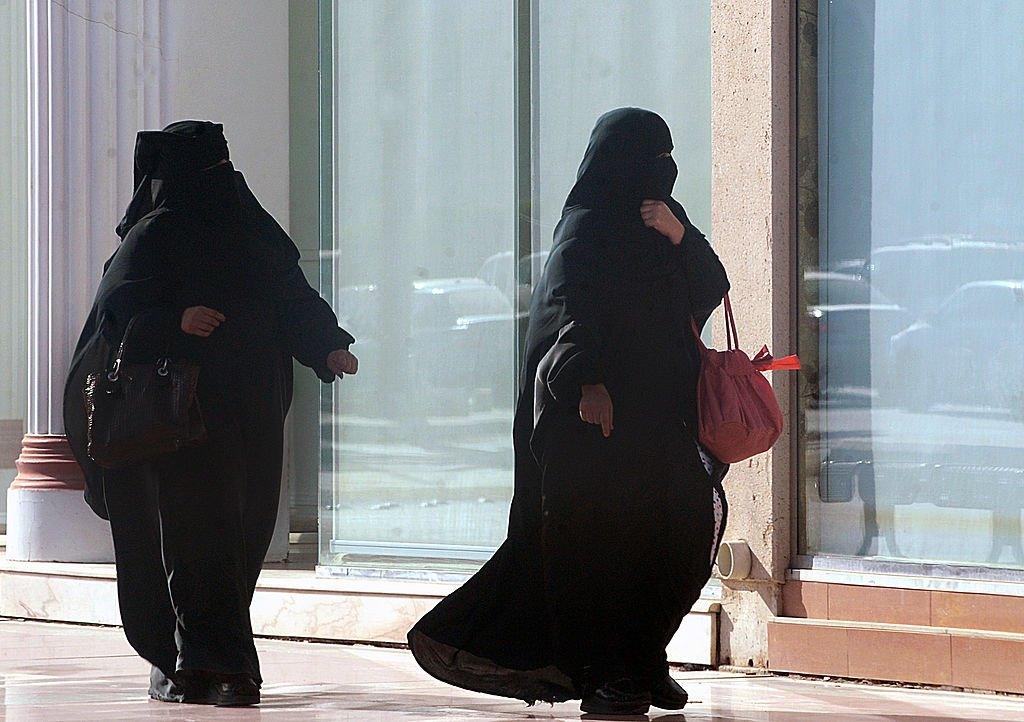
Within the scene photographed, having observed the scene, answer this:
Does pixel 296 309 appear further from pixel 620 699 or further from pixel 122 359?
pixel 620 699

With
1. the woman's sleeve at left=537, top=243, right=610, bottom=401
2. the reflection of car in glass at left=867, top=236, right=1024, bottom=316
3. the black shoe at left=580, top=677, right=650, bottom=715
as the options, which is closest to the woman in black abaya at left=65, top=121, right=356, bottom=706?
the woman's sleeve at left=537, top=243, right=610, bottom=401

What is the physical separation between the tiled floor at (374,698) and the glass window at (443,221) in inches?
39.1

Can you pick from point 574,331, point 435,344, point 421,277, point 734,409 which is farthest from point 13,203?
point 734,409

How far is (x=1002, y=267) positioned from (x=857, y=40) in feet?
3.57

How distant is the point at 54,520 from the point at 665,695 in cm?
455

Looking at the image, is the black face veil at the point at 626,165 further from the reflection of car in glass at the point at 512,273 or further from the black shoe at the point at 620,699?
the reflection of car in glass at the point at 512,273

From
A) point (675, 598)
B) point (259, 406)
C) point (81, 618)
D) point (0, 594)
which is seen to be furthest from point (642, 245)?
point (0, 594)

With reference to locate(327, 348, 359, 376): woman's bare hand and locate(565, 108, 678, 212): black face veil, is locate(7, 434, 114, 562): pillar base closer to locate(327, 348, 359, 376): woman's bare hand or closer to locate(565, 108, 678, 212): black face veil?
locate(327, 348, 359, 376): woman's bare hand

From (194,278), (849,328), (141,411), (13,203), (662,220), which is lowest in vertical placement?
(141,411)

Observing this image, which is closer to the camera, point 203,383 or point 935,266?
point 203,383

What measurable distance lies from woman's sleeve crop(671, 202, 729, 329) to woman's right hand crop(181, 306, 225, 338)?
151cm

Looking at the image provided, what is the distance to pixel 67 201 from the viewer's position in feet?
28.7

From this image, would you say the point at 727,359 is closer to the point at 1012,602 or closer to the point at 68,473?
the point at 1012,602

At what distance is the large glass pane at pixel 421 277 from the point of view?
7621 mm
